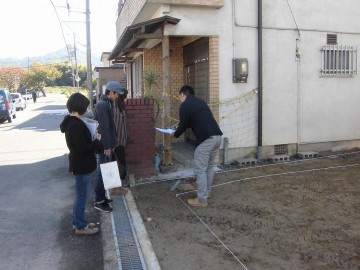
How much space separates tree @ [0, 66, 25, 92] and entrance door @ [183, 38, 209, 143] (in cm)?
6179

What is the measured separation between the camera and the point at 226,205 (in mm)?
5754

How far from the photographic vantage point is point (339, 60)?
9.15m

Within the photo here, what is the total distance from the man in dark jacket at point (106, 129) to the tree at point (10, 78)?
6499cm

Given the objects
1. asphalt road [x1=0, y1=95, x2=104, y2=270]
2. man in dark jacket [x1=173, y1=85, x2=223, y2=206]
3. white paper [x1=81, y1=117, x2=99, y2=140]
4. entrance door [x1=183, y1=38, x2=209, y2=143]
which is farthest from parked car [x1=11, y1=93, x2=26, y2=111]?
white paper [x1=81, y1=117, x2=99, y2=140]

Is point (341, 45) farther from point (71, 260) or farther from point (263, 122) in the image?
point (71, 260)

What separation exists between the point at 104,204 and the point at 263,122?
424 cm

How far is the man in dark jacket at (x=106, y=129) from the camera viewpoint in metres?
5.61

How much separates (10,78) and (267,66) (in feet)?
215

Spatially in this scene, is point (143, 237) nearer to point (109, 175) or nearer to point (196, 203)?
point (109, 175)

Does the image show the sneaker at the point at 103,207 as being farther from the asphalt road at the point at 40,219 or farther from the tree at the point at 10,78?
the tree at the point at 10,78

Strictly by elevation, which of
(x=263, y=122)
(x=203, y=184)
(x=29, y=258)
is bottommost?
(x=29, y=258)

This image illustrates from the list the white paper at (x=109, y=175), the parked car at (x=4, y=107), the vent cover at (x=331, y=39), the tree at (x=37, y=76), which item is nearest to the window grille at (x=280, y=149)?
the vent cover at (x=331, y=39)

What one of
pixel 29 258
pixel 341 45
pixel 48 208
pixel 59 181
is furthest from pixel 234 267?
pixel 341 45

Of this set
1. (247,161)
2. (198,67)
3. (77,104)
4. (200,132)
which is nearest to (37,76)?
(198,67)
